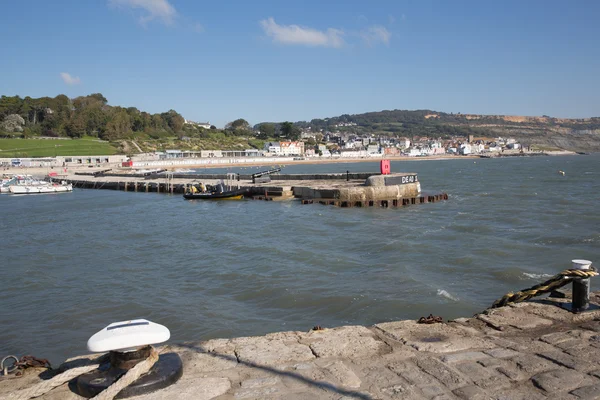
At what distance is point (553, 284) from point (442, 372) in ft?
10.9

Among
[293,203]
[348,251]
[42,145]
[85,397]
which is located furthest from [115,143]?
[85,397]

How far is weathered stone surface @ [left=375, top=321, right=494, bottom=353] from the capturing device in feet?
16.9

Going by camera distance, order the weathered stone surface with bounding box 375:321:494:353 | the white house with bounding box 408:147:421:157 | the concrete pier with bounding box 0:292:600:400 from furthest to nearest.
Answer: the white house with bounding box 408:147:421:157 < the weathered stone surface with bounding box 375:321:494:353 < the concrete pier with bounding box 0:292:600:400

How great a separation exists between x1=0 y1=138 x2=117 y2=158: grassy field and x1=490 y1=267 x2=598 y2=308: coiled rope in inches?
4048

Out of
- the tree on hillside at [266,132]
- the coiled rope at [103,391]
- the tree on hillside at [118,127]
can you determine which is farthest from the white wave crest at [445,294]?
the tree on hillside at [266,132]

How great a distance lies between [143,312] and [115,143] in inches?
4591

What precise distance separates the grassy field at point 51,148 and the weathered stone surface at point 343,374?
103391mm

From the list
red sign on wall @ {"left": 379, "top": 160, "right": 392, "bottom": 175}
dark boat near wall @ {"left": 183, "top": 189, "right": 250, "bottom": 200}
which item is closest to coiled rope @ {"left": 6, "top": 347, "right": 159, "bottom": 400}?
red sign on wall @ {"left": 379, "top": 160, "right": 392, "bottom": 175}

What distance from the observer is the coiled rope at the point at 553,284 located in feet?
20.4

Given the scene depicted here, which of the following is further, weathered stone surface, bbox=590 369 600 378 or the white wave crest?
the white wave crest

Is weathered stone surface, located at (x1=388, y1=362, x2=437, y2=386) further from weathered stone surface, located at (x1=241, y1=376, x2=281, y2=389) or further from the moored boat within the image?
the moored boat

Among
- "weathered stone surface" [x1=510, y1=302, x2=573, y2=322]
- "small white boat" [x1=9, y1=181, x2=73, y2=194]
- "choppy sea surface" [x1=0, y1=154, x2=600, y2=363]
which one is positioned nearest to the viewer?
"weathered stone surface" [x1=510, y1=302, x2=573, y2=322]

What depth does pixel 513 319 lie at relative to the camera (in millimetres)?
6117

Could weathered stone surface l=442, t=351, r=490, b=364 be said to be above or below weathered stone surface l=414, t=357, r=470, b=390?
below
